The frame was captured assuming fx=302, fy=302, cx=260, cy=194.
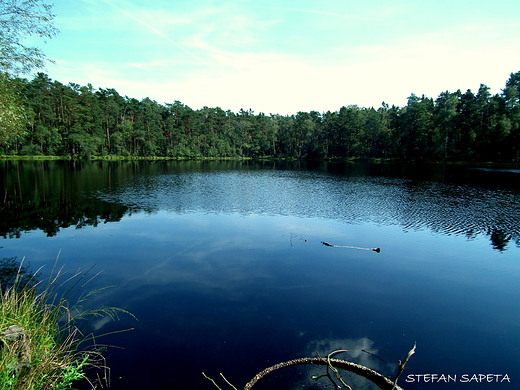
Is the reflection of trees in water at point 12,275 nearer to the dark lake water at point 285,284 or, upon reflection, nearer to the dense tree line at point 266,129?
the dark lake water at point 285,284

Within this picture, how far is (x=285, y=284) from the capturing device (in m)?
11.1

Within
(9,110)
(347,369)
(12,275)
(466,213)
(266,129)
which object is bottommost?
(347,369)

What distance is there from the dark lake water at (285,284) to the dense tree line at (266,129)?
178ft

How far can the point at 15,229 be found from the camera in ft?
56.2

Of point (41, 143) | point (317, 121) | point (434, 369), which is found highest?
point (317, 121)

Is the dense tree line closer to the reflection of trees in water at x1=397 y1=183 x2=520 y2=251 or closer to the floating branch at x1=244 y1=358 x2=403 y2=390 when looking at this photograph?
the reflection of trees in water at x1=397 y1=183 x2=520 y2=251

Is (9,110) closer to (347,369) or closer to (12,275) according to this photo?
(12,275)

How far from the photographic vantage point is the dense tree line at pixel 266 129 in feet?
240

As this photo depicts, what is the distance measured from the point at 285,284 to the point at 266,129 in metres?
119

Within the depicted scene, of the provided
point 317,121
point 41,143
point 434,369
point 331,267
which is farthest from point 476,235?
point 317,121

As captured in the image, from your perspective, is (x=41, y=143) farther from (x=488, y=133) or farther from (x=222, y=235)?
(x=488, y=133)

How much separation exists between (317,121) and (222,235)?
108 meters

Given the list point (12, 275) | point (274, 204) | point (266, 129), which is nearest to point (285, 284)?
point (12, 275)

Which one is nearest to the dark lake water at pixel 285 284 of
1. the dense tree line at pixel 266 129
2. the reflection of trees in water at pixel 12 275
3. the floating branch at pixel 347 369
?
the floating branch at pixel 347 369
